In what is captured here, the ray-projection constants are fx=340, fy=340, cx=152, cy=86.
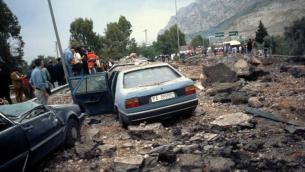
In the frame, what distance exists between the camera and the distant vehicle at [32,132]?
453 cm

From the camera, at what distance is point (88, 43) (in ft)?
150

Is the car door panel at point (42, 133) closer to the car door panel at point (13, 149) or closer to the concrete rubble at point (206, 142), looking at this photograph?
the car door panel at point (13, 149)

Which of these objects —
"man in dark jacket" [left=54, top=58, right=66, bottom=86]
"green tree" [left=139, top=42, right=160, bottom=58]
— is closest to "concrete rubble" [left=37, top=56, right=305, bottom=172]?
"man in dark jacket" [left=54, top=58, right=66, bottom=86]

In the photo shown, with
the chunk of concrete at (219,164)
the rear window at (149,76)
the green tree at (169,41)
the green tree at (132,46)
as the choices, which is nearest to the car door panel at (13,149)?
the chunk of concrete at (219,164)

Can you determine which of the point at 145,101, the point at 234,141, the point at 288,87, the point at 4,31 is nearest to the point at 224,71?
the point at 288,87

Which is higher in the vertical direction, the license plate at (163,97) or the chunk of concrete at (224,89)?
the license plate at (163,97)

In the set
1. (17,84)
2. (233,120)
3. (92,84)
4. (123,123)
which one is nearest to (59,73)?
(17,84)

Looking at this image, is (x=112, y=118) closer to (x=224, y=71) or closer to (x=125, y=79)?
(x=125, y=79)

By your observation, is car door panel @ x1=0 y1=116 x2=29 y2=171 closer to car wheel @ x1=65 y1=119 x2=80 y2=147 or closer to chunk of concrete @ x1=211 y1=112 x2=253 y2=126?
car wheel @ x1=65 y1=119 x2=80 y2=147

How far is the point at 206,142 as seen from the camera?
18.8ft

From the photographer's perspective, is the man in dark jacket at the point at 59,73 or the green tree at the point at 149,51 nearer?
the man in dark jacket at the point at 59,73

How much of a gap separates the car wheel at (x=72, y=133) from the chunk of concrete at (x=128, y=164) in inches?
71.4

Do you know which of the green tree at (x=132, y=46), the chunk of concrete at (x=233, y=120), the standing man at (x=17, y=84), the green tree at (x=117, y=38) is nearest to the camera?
the chunk of concrete at (x=233, y=120)

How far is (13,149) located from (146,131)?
2590 millimetres
